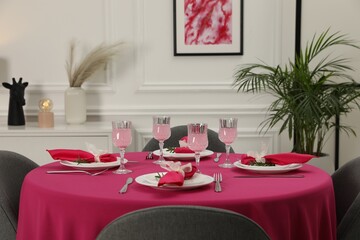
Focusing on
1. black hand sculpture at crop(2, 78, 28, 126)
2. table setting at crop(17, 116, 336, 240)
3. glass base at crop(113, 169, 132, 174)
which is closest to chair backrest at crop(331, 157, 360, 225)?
table setting at crop(17, 116, 336, 240)

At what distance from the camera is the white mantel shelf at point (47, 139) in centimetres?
362

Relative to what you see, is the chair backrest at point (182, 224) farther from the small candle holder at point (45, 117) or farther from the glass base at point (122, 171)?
the small candle holder at point (45, 117)

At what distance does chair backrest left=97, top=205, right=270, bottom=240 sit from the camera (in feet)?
4.06

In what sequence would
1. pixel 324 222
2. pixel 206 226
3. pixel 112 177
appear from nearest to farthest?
pixel 206 226 < pixel 324 222 < pixel 112 177

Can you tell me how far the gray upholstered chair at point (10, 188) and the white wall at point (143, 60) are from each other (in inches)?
62.3

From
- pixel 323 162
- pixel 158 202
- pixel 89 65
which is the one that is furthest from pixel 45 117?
pixel 158 202

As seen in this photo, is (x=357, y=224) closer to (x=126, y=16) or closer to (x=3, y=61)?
(x=126, y=16)

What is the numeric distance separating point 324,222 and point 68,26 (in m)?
2.71

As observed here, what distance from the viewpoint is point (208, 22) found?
13.0 feet

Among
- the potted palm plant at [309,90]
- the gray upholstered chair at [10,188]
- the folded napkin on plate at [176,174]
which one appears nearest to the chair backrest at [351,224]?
the folded napkin on plate at [176,174]

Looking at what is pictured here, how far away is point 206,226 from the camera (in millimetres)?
1247

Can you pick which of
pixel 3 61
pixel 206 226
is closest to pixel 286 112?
pixel 3 61

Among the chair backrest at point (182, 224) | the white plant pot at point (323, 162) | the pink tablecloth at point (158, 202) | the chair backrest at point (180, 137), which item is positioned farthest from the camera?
the white plant pot at point (323, 162)

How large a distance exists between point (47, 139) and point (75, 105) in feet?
1.10
